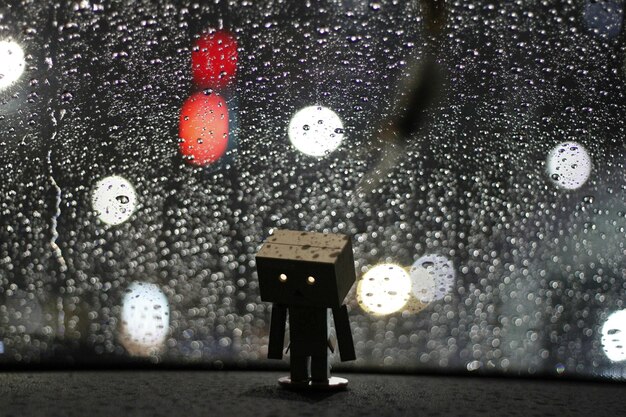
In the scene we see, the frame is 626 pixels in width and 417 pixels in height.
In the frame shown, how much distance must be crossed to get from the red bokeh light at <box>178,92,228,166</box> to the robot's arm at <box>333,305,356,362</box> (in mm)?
401

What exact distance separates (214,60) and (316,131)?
0.75 ft

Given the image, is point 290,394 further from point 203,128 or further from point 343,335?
point 203,128

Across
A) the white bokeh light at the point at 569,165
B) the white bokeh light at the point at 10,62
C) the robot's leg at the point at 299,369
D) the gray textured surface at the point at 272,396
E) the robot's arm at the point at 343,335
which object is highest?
the white bokeh light at the point at 10,62

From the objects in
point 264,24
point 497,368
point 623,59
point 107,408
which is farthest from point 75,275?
point 623,59

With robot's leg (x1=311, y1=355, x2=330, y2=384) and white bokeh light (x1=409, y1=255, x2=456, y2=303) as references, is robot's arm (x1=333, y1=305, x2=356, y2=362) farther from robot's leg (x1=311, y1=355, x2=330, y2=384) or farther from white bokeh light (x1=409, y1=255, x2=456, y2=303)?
white bokeh light (x1=409, y1=255, x2=456, y2=303)

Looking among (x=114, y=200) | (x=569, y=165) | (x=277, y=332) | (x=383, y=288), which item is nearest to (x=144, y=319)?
(x=114, y=200)

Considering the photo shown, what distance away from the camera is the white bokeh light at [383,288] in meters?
1.17

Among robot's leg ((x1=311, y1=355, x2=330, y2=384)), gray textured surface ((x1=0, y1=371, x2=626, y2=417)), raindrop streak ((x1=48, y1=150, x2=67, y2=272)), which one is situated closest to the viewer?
gray textured surface ((x1=0, y1=371, x2=626, y2=417))

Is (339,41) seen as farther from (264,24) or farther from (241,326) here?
(241,326)

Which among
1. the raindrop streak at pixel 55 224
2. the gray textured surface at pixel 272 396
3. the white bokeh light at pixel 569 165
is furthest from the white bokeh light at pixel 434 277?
the raindrop streak at pixel 55 224

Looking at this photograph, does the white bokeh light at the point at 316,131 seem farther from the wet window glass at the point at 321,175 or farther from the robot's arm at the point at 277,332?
the robot's arm at the point at 277,332

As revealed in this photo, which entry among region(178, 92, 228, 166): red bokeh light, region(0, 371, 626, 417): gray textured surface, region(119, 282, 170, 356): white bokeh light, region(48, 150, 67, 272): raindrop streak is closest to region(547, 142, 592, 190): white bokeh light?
region(0, 371, 626, 417): gray textured surface

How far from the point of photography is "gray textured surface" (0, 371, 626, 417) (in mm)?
781

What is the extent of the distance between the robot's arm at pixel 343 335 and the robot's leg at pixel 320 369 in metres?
0.03
